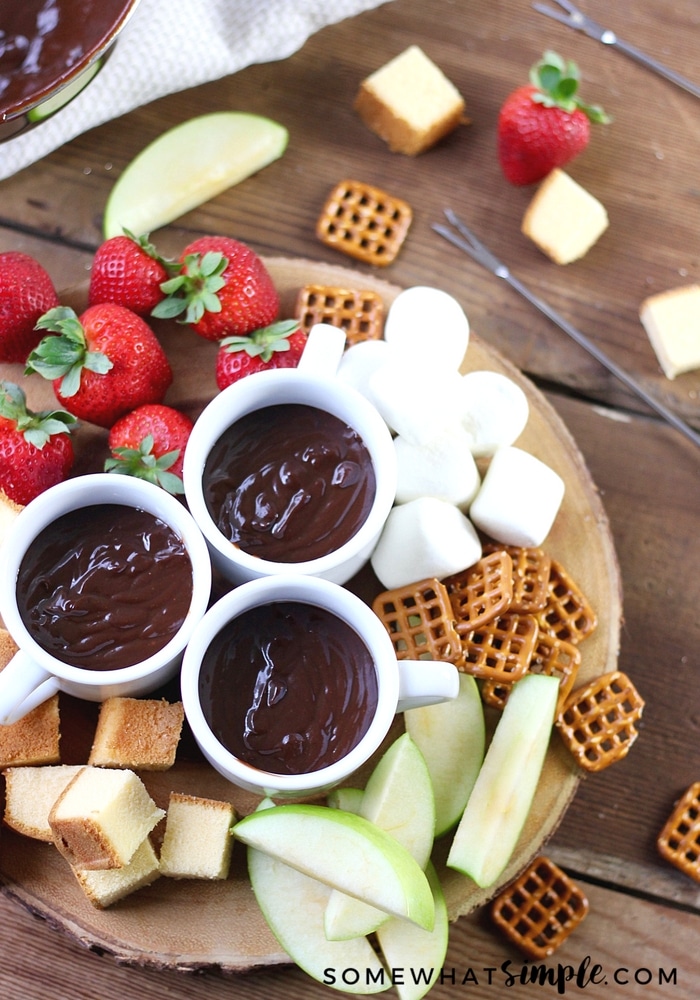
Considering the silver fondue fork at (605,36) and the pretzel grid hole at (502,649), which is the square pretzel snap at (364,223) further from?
the pretzel grid hole at (502,649)

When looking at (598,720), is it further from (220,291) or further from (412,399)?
(220,291)

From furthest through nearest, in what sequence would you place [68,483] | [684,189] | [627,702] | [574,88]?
1. [684,189]
2. [574,88]
3. [627,702]
4. [68,483]

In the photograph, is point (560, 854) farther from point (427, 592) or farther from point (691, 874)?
point (427, 592)

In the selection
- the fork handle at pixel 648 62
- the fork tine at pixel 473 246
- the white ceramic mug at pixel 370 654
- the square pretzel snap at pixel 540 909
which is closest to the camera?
the white ceramic mug at pixel 370 654

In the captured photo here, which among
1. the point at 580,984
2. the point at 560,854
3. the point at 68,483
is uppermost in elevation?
the point at 68,483

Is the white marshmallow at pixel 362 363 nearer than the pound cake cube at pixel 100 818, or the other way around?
the pound cake cube at pixel 100 818

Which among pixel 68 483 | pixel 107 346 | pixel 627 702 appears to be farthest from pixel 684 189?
pixel 68 483

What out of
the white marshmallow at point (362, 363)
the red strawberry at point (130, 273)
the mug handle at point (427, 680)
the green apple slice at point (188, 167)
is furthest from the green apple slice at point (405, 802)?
Result: the green apple slice at point (188, 167)
